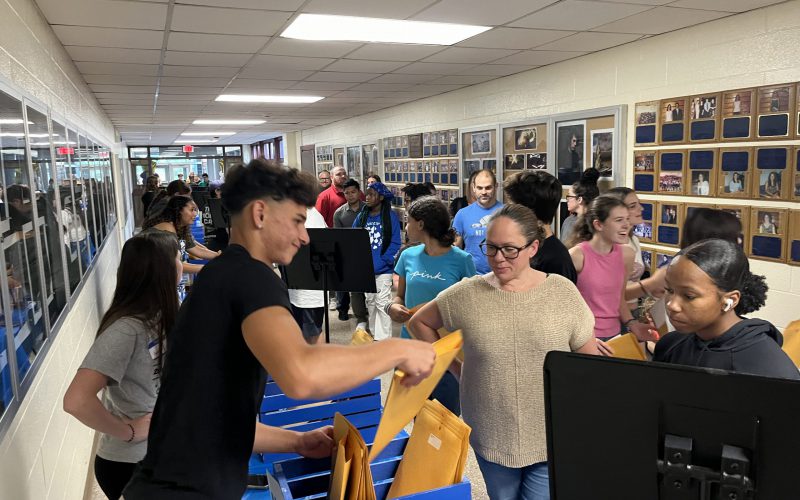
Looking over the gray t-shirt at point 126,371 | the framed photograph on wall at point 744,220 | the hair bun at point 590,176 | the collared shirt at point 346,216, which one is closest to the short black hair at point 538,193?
the gray t-shirt at point 126,371

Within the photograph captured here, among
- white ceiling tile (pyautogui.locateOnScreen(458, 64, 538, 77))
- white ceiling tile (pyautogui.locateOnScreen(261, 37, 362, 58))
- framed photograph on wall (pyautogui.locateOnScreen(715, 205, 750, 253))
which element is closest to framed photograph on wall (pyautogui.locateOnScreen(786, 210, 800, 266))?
framed photograph on wall (pyautogui.locateOnScreen(715, 205, 750, 253))

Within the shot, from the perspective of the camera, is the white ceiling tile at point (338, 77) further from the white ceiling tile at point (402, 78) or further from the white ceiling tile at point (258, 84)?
the white ceiling tile at point (258, 84)

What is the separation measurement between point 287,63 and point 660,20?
10.7 ft

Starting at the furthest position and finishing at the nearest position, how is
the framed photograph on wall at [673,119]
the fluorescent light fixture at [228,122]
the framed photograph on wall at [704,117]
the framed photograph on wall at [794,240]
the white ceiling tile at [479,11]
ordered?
1. the fluorescent light fixture at [228,122]
2. the framed photograph on wall at [673,119]
3. the framed photograph on wall at [704,117]
4. the framed photograph on wall at [794,240]
5. the white ceiling tile at [479,11]

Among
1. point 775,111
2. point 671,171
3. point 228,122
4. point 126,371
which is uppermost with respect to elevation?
point 228,122

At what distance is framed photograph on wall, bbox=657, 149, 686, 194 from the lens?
431cm

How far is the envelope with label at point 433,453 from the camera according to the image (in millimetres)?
1346

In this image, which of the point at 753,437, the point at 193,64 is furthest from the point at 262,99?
the point at 753,437

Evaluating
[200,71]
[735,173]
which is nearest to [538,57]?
[735,173]

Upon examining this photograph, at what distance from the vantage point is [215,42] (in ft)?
14.3

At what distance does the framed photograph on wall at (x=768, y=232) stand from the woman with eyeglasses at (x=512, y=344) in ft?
8.66

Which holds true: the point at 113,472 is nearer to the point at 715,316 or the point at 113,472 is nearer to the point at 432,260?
the point at 432,260

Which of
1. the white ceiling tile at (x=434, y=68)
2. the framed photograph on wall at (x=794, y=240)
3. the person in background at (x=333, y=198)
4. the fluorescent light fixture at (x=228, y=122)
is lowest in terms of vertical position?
the framed photograph on wall at (x=794, y=240)

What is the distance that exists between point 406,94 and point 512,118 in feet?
6.77
